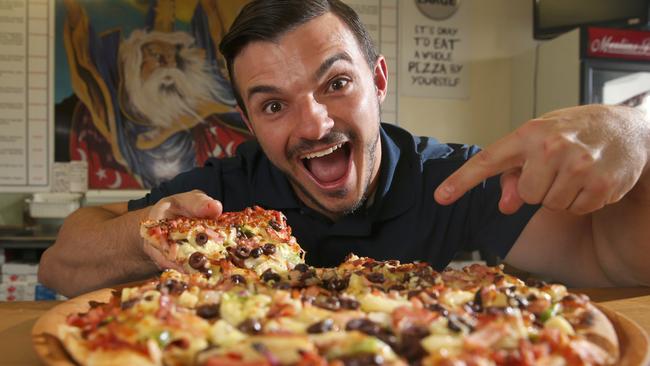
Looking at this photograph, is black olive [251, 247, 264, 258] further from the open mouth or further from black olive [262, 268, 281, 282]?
the open mouth

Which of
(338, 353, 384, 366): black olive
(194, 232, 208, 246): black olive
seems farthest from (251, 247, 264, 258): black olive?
(338, 353, 384, 366): black olive

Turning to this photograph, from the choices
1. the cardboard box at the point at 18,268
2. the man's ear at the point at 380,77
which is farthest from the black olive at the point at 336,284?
the cardboard box at the point at 18,268

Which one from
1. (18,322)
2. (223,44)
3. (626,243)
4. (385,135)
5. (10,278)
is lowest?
(10,278)

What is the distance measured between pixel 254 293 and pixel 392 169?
0.96 m

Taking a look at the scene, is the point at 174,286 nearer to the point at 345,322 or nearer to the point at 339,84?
the point at 345,322

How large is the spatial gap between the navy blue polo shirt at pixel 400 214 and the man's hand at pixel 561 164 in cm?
55

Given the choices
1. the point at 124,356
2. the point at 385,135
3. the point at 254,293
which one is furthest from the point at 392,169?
the point at 124,356

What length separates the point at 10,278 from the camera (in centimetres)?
318

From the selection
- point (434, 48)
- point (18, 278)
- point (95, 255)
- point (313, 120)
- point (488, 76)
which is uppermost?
point (434, 48)

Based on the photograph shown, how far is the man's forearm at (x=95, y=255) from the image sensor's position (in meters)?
1.61

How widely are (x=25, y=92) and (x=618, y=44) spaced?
3395 mm

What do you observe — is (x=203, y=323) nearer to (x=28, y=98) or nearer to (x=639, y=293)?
(x=639, y=293)

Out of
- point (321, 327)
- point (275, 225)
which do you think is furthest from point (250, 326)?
point (275, 225)

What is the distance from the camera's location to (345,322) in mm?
792
